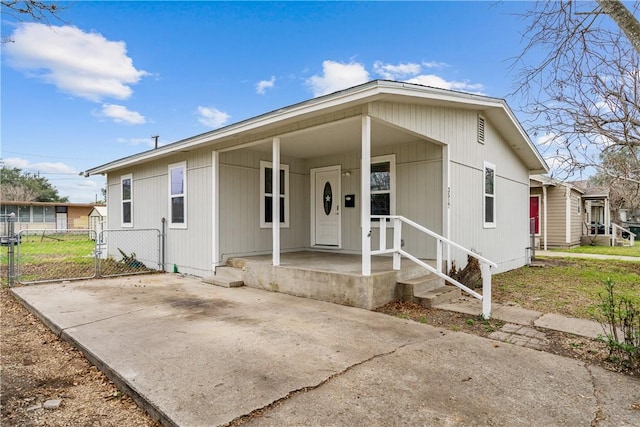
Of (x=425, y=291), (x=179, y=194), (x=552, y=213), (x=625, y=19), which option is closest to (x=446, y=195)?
(x=425, y=291)

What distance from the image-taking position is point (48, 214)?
28312 mm

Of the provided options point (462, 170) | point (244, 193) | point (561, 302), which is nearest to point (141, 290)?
point (244, 193)

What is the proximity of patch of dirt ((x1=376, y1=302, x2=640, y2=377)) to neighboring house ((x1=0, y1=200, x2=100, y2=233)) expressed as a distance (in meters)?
29.5

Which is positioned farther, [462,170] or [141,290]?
[462,170]

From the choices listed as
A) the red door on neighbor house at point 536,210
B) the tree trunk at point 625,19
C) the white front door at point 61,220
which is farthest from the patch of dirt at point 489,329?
the white front door at point 61,220

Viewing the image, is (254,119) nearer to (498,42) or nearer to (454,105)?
(454,105)

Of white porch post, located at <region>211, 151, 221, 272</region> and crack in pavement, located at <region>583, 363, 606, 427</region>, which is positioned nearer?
crack in pavement, located at <region>583, 363, 606, 427</region>

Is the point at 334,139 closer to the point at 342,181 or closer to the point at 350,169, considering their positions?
the point at 350,169

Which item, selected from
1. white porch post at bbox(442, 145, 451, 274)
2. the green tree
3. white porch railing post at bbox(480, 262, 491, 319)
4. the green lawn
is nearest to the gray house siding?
white porch post at bbox(442, 145, 451, 274)

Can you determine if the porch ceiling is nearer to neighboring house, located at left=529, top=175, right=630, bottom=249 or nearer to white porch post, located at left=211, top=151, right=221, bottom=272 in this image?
white porch post, located at left=211, top=151, right=221, bottom=272

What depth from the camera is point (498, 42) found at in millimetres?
5551

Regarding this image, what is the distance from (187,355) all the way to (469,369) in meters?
2.41

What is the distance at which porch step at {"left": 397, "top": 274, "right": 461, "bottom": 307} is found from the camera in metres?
5.13

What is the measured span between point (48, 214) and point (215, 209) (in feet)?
94.0
